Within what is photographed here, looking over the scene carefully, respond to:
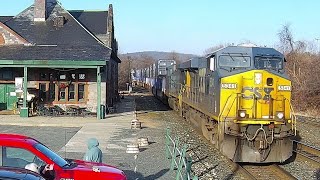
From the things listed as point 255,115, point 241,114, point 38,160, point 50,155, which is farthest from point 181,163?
point 255,115

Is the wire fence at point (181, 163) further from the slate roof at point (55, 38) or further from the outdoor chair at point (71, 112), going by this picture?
the slate roof at point (55, 38)

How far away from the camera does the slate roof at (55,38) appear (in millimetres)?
27891

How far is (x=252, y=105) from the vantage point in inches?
557

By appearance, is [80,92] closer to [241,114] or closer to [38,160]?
[241,114]

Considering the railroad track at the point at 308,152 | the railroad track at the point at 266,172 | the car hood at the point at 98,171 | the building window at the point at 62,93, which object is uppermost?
the building window at the point at 62,93

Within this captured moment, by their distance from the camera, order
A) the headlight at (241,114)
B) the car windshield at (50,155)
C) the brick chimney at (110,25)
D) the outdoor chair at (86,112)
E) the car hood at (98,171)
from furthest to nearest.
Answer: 1. the brick chimney at (110,25)
2. the outdoor chair at (86,112)
3. the headlight at (241,114)
4. the car hood at (98,171)
5. the car windshield at (50,155)

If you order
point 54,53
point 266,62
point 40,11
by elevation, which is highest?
point 40,11

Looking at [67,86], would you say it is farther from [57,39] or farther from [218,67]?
[218,67]

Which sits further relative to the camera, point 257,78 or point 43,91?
point 43,91

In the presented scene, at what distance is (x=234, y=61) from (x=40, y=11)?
23.0 meters

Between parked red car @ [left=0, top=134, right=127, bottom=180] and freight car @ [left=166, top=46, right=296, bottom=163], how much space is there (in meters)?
6.62

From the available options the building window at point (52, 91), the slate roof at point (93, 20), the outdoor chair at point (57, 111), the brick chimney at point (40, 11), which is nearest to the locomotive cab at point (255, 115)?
the outdoor chair at point (57, 111)

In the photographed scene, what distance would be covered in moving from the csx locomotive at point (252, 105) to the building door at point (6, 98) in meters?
19.2

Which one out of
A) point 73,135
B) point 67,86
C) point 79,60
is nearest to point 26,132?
point 73,135
